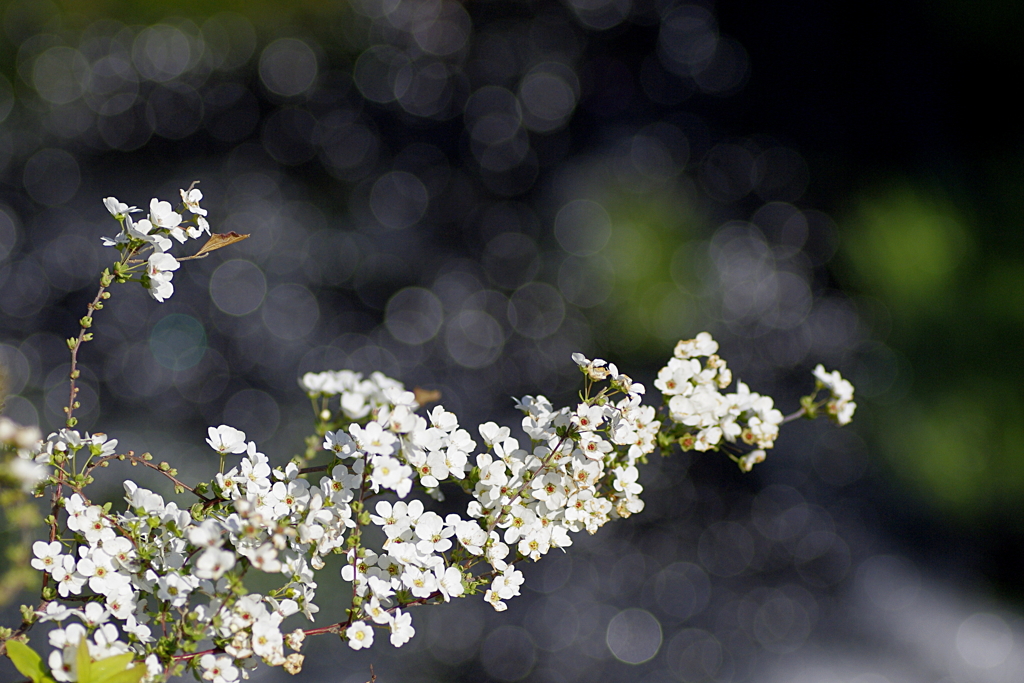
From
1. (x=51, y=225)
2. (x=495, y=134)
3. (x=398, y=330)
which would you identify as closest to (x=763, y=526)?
(x=398, y=330)

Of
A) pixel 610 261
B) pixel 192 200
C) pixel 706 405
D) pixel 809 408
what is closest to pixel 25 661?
pixel 192 200

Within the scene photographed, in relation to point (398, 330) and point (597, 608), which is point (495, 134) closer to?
point (398, 330)

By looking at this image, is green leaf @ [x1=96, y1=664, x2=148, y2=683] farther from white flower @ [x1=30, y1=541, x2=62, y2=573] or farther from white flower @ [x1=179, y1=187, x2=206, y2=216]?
white flower @ [x1=179, y1=187, x2=206, y2=216]

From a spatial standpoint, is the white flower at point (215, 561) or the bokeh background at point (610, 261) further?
the bokeh background at point (610, 261)

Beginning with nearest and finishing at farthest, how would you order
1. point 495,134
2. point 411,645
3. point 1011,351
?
point 411,645
point 1011,351
point 495,134

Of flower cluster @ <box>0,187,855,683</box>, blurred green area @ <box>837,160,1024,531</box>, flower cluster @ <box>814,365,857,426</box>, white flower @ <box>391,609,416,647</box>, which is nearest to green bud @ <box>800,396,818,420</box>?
flower cluster @ <box>814,365,857,426</box>

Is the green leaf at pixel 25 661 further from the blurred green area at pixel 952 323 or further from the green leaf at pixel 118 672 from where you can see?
the blurred green area at pixel 952 323

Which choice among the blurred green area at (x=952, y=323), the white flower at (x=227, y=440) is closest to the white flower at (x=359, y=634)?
the white flower at (x=227, y=440)
